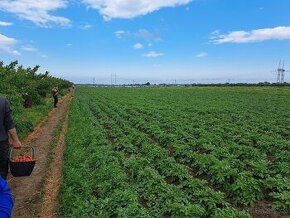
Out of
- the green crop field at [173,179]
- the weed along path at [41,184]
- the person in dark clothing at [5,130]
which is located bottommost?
the weed along path at [41,184]

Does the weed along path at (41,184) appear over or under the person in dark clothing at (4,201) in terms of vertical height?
under

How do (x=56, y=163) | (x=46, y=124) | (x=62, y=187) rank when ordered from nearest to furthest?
(x=62, y=187) → (x=56, y=163) → (x=46, y=124)

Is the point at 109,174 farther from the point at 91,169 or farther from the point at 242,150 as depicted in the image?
the point at 242,150

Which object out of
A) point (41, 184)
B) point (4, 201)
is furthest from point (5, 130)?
point (4, 201)

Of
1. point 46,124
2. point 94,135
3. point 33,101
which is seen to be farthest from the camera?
point 33,101

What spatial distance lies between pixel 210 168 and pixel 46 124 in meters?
15.0

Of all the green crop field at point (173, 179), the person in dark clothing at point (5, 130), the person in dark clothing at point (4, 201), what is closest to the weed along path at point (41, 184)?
the green crop field at point (173, 179)

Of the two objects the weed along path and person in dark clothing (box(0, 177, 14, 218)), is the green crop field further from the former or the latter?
person in dark clothing (box(0, 177, 14, 218))

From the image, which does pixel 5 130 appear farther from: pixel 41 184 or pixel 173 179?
pixel 173 179

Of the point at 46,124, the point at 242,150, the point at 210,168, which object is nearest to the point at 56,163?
the point at 210,168

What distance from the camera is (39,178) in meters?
10.9

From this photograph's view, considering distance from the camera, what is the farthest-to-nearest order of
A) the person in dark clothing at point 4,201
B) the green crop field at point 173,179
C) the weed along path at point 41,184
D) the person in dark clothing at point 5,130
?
the weed along path at point 41,184 < the green crop field at point 173,179 < the person in dark clothing at point 5,130 < the person in dark clothing at point 4,201

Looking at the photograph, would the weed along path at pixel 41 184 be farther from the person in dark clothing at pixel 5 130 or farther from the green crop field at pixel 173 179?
the person in dark clothing at pixel 5 130

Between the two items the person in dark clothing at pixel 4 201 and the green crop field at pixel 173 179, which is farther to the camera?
the green crop field at pixel 173 179
